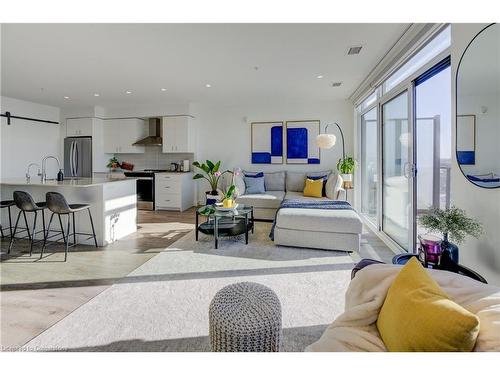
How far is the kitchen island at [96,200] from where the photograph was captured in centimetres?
375

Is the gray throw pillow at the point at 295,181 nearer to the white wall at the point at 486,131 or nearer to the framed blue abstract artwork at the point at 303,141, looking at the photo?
the framed blue abstract artwork at the point at 303,141

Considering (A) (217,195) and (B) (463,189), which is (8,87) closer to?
(A) (217,195)

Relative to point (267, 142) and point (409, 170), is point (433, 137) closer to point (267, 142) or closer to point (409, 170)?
point (409, 170)

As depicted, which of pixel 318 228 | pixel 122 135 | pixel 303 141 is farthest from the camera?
pixel 122 135

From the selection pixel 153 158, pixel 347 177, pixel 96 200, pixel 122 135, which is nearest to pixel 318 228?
pixel 347 177

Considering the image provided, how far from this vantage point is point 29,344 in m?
1.76

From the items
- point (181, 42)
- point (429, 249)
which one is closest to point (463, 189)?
point (429, 249)

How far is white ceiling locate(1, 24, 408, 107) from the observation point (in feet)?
9.66

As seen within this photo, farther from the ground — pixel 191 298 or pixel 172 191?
pixel 172 191

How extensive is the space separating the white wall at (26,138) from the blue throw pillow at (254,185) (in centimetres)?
534

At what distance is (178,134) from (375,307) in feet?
20.4

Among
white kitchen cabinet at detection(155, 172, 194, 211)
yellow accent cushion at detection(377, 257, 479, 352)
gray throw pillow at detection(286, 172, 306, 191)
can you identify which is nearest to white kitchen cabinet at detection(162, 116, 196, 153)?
white kitchen cabinet at detection(155, 172, 194, 211)

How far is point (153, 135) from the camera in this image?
7.48m

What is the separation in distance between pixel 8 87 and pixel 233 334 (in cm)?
660
